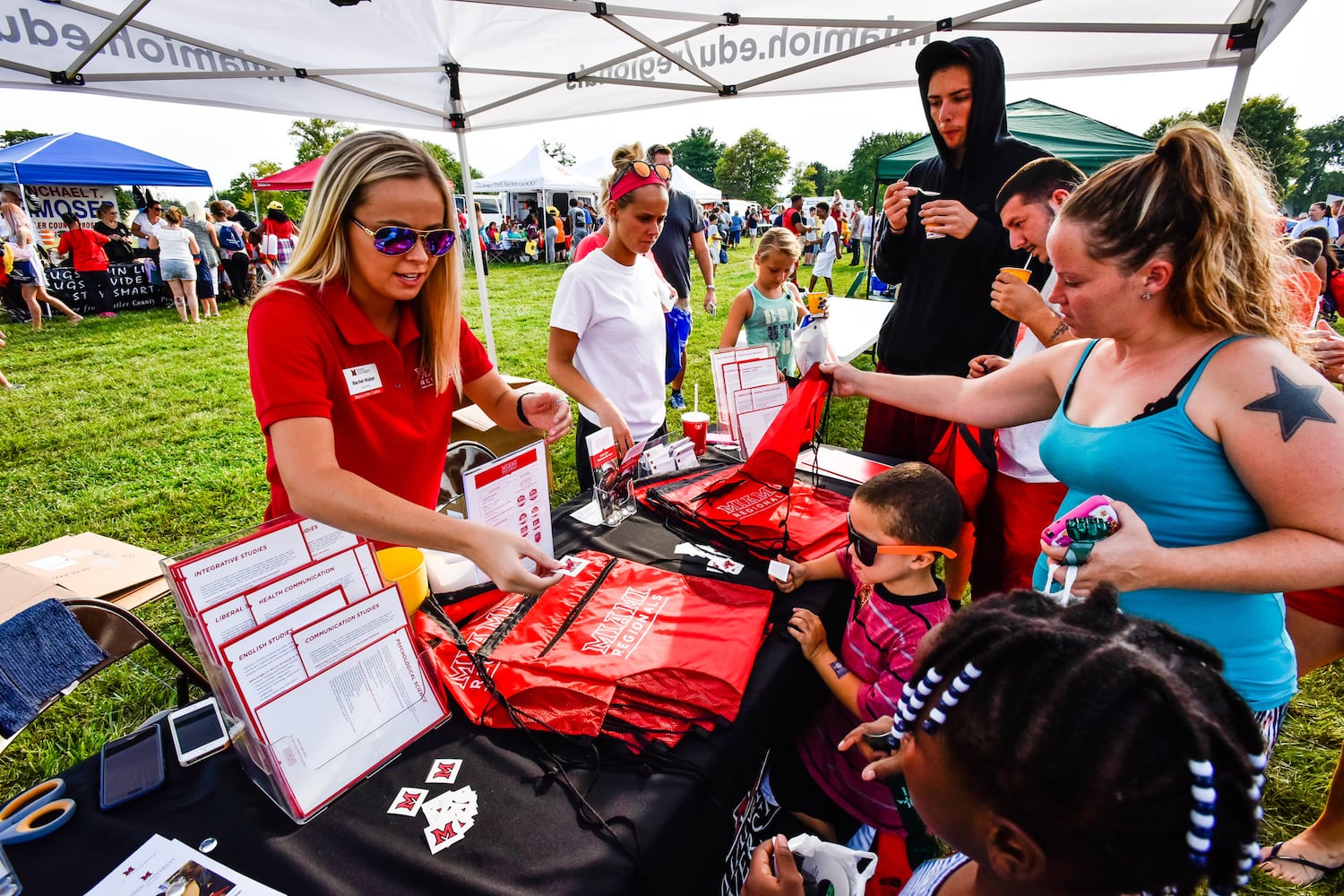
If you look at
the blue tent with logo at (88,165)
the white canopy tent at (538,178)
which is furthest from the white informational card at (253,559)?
the white canopy tent at (538,178)

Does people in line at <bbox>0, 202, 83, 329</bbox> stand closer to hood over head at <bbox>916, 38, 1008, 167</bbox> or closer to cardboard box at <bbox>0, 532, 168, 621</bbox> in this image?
cardboard box at <bbox>0, 532, 168, 621</bbox>

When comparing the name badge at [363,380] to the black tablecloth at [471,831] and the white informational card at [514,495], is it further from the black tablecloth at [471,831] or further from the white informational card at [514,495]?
the black tablecloth at [471,831]

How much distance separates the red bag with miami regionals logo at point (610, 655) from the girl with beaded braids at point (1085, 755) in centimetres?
50

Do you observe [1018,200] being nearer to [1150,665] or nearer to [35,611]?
[1150,665]

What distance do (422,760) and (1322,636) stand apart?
230 centimetres

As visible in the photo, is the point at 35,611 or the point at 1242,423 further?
the point at 35,611

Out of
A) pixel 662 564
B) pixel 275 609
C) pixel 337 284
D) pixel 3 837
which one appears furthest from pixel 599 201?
pixel 3 837

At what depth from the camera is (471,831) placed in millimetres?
980

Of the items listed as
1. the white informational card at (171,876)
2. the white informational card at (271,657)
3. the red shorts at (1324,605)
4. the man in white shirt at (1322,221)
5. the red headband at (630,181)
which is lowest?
the red shorts at (1324,605)

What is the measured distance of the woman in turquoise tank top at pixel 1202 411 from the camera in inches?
41.0

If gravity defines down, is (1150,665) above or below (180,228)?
below

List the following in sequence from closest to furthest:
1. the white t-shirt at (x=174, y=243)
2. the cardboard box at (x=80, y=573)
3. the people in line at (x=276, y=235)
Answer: the cardboard box at (x=80, y=573) → the white t-shirt at (x=174, y=243) → the people in line at (x=276, y=235)

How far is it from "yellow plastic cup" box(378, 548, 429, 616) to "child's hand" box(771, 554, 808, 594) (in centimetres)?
91

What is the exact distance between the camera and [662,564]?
5.75 feet
